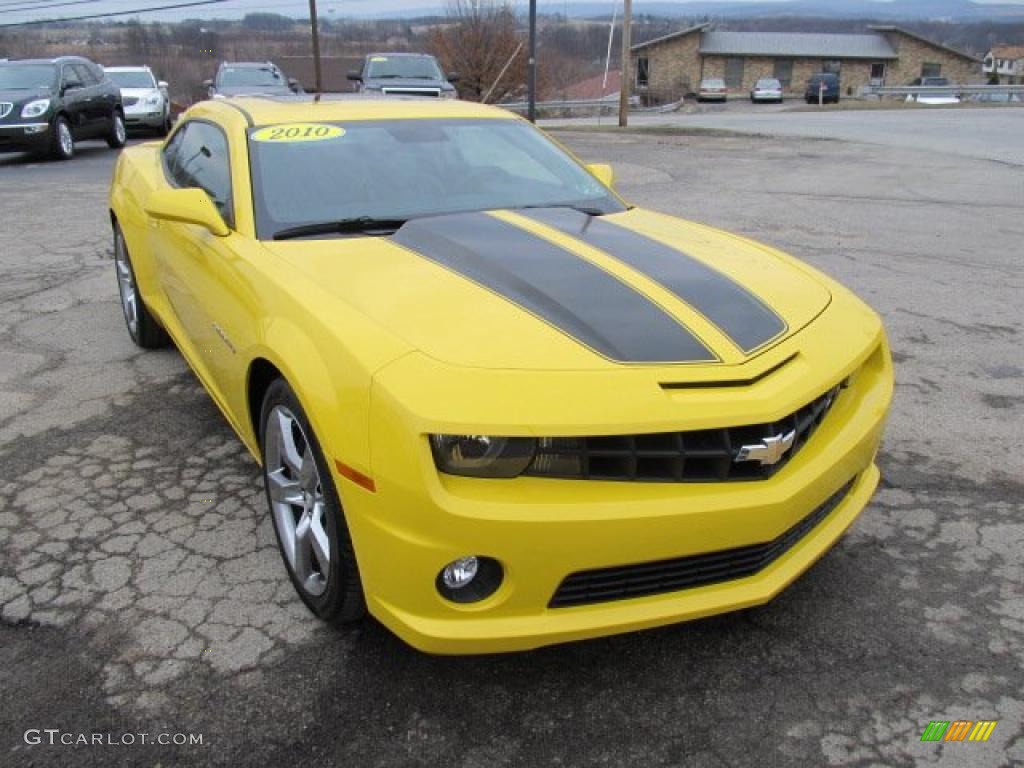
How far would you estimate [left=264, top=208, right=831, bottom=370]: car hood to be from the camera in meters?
2.17

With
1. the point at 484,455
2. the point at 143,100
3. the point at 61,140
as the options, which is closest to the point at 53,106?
the point at 61,140

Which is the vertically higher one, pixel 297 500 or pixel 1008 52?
pixel 1008 52

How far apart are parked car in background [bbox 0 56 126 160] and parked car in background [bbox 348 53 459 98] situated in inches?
Result: 187

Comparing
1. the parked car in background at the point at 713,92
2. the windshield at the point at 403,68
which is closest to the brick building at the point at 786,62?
the parked car in background at the point at 713,92

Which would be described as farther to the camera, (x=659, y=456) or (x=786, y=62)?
(x=786, y=62)

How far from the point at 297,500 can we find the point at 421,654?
1.91 feet

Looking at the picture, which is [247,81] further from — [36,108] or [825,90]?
[825,90]

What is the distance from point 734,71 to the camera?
6956 centimetres

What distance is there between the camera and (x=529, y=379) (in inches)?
79.2

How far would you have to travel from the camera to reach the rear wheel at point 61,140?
1359 cm

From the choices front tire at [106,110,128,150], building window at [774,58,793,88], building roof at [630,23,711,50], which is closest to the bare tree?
building roof at [630,23,711,50]

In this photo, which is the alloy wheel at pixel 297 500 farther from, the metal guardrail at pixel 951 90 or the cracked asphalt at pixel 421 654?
the metal guardrail at pixel 951 90

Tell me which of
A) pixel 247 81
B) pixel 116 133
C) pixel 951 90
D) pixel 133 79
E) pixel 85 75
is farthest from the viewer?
pixel 951 90

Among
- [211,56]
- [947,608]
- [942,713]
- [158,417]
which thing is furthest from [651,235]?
[211,56]
